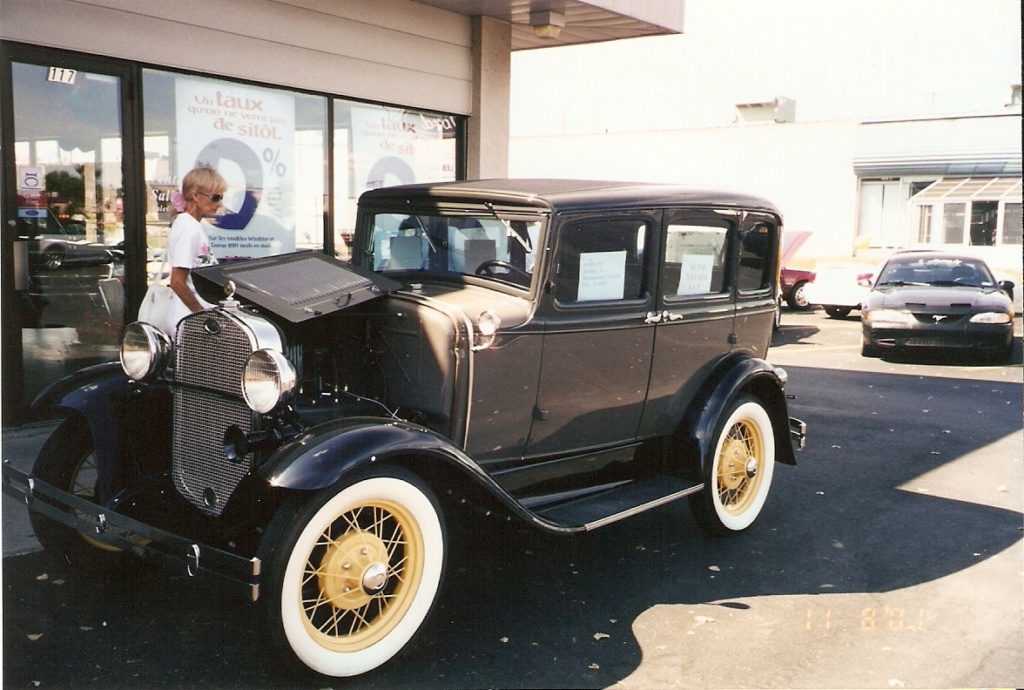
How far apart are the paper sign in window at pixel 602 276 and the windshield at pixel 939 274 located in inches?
351

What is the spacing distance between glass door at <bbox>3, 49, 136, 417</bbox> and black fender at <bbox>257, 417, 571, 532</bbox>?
12.8 ft

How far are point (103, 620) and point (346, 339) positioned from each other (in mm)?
1453

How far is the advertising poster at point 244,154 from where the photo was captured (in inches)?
277

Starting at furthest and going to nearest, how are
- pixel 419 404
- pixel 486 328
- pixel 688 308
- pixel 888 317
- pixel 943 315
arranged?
1. pixel 888 317
2. pixel 943 315
3. pixel 688 308
4. pixel 419 404
5. pixel 486 328

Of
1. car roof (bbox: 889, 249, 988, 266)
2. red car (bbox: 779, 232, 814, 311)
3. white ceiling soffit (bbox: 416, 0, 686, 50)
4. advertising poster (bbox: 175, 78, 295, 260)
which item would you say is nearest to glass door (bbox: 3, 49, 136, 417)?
advertising poster (bbox: 175, 78, 295, 260)

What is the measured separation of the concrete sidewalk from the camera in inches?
169

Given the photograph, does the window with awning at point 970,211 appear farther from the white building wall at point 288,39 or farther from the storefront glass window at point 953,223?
the white building wall at point 288,39

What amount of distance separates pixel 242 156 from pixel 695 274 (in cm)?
436

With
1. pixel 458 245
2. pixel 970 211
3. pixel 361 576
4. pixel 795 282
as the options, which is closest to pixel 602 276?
pixel 458 245

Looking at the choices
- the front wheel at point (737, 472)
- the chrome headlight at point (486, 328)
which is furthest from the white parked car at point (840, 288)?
the chrome headlight at point (486, 328)

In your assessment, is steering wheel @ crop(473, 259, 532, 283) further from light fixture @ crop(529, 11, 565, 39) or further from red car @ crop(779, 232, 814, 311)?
red car @ crop(779, 232, 814, 311)

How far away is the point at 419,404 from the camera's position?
3809 millimetres

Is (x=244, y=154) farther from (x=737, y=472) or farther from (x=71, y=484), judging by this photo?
(x=737, y=472)

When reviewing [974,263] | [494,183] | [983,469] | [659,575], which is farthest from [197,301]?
[974,263]
